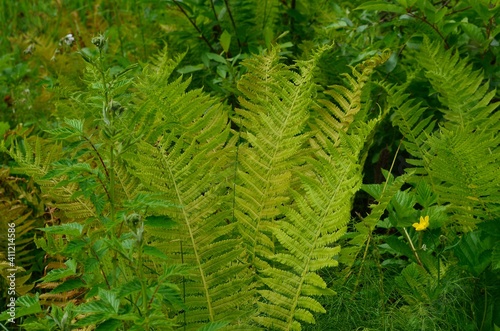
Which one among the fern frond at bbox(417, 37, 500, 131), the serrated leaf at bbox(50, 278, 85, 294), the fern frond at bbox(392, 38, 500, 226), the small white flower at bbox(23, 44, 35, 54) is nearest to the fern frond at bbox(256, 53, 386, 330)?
the fern frond at bbox(392, 38, 500, 226)

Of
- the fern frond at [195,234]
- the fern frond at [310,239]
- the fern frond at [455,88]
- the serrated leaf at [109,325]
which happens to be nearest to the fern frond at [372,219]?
the fern frond at [310,239]

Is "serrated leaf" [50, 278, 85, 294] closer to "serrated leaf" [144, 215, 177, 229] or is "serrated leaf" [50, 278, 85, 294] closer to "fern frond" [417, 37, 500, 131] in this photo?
"serrated leaf" [144, 215, 177, 229]

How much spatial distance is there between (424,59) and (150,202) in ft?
4.76

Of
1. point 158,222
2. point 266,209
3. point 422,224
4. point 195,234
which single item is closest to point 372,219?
point 422,224

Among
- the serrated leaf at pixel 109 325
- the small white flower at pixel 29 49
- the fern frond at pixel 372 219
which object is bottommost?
the small white flower at pixel 29 49

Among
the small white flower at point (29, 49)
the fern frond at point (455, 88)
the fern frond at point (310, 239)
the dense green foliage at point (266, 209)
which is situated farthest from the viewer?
the small white flower at point (29, 49)

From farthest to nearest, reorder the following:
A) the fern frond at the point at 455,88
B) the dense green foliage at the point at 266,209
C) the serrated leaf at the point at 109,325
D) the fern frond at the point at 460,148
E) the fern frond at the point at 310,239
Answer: the fern frond at the point at 455,88 → the fern frond at the point at 460,148 → the fern frond at the point at 310,239 → the dense green foliage at the point at 266,209 → the serrated leaf at the point at 109,325

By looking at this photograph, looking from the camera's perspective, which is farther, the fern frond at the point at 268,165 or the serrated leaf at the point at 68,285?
the fern frond at the point at 268,165

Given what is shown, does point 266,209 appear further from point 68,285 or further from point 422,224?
point 68,285

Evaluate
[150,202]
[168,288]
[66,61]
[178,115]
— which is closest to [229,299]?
[168,288]

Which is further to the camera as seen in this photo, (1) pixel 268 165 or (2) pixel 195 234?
(1) pixel 268 165

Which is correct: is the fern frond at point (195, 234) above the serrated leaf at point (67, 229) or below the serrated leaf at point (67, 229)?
below

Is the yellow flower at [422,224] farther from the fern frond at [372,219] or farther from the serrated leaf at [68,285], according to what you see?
the serrated leaf at [68,285]

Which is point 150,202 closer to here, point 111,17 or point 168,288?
point 168,288
